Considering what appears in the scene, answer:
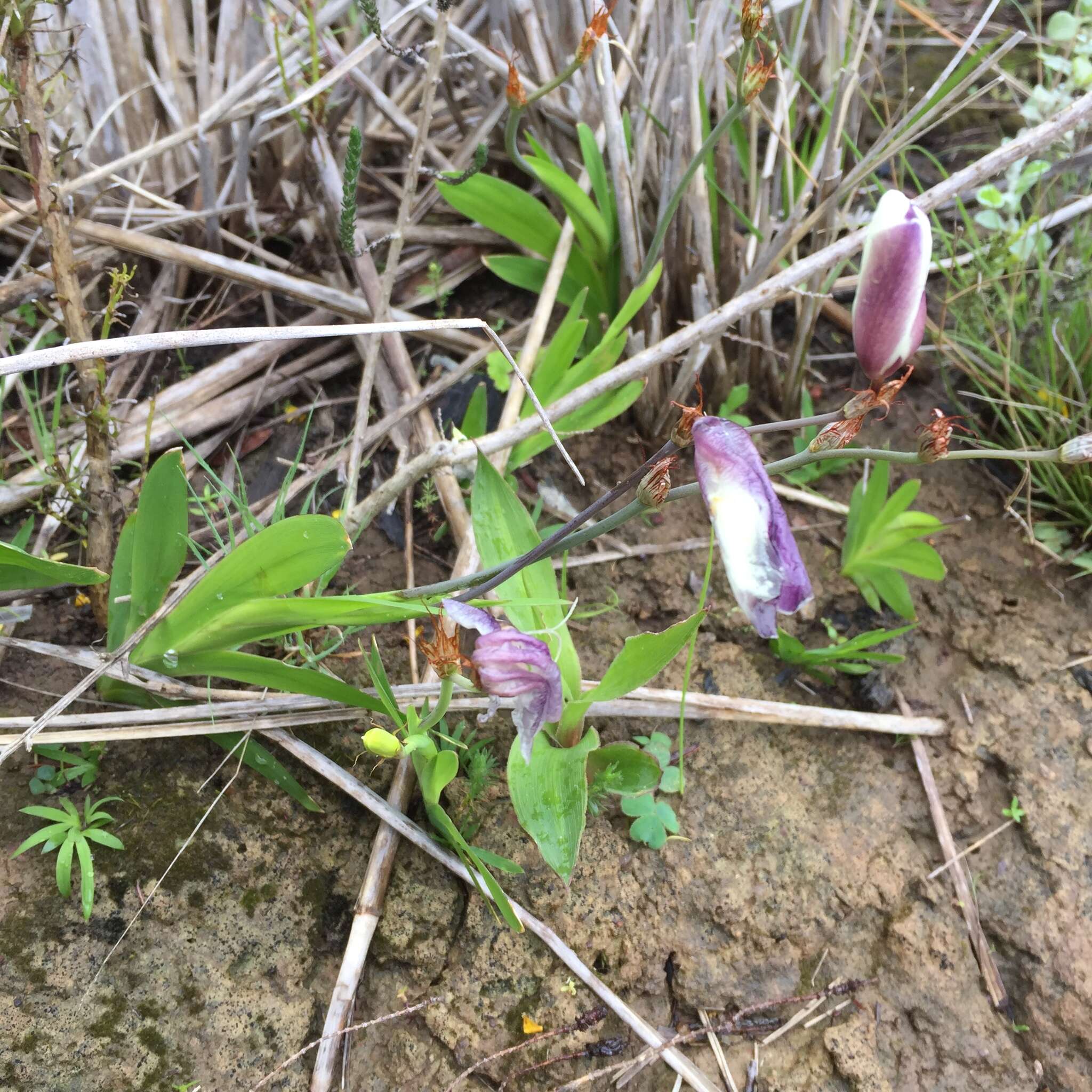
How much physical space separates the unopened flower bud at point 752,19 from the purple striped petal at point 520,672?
2.93 feet

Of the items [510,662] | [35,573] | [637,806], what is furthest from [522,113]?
[637,806]

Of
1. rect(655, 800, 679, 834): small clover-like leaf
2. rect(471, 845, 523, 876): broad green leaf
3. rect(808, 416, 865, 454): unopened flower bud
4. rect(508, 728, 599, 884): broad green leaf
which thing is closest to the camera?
rect(808, 416, 865, 454): unopened flower bud

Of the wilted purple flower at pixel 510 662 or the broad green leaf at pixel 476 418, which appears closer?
the wilted purple flower at pixel 510 662

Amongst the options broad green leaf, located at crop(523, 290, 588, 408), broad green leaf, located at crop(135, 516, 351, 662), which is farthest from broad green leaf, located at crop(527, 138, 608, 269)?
broad green leaf, located at crop(135, 516, 351, 662)

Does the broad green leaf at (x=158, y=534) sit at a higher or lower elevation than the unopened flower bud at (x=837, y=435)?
lower

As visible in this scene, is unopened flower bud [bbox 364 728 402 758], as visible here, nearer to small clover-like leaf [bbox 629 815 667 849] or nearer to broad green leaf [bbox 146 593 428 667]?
broad green leaf [bbox 146 593 428 667]

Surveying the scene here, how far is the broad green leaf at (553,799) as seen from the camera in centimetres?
120

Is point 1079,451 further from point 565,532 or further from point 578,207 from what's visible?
point 578,207

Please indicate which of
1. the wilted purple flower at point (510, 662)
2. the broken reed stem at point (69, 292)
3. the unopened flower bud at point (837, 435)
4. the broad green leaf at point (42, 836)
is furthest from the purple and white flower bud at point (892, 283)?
the broad green leaf at point (42, 836)

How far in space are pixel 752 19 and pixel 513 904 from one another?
134 centimetres

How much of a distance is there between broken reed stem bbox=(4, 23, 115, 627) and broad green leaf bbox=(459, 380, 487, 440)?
656mm

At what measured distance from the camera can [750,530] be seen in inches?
34.8

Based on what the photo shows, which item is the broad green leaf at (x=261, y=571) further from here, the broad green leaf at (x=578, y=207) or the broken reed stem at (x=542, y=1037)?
the broad green leaf at (x=578, y=207)

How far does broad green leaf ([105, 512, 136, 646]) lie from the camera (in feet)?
4.41
